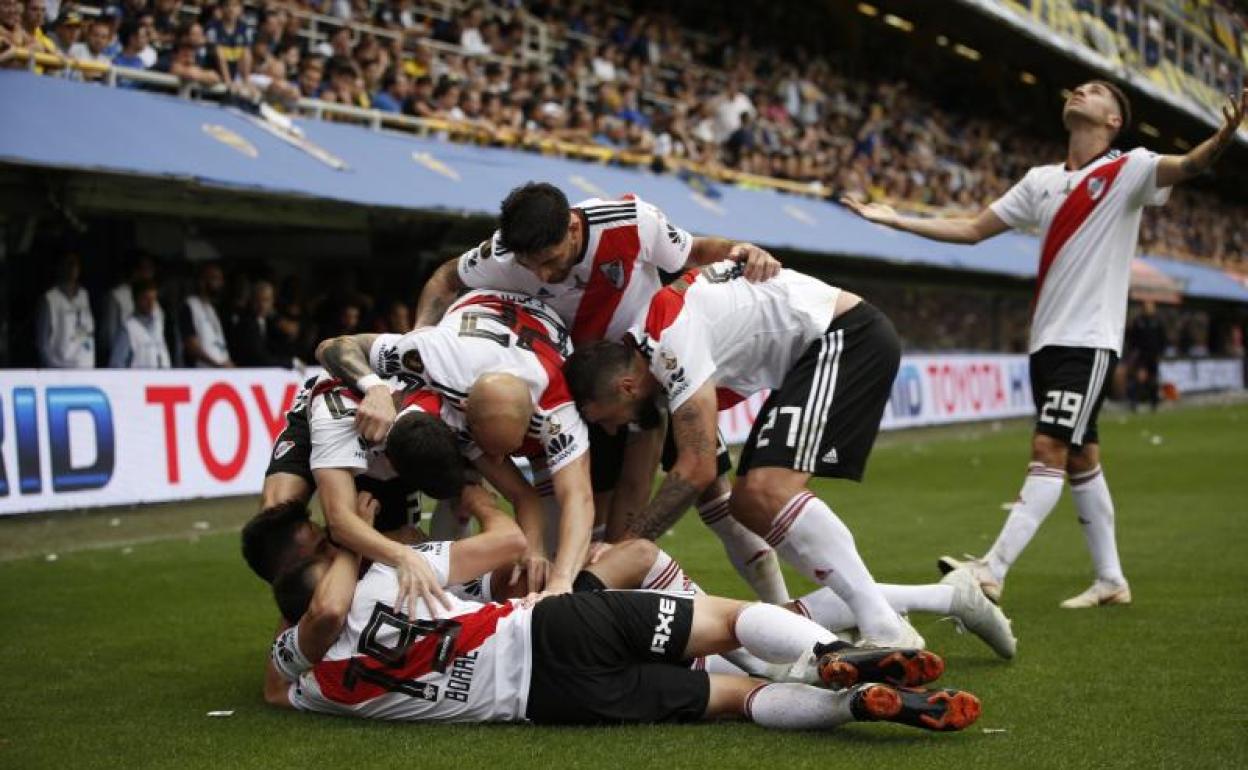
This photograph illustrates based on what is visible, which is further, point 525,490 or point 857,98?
point 857,98

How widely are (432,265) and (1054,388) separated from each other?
11.2 m

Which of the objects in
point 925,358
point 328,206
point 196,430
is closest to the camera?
point 196,430

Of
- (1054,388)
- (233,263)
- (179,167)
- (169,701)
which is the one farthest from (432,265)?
(169,701)

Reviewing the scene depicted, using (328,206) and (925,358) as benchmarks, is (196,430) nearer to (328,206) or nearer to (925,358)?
(328,206)

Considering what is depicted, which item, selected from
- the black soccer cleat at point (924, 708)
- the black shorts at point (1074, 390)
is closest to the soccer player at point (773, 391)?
the black soccer cleat at point (924, 708)

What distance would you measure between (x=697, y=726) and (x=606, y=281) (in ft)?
6.11

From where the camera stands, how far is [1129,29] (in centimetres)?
4062

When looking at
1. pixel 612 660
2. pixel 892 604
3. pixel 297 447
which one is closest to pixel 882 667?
pixel 612 660

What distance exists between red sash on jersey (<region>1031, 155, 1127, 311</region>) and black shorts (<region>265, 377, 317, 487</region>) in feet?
11.8

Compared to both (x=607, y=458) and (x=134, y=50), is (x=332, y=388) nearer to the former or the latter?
(x=607, y=458)

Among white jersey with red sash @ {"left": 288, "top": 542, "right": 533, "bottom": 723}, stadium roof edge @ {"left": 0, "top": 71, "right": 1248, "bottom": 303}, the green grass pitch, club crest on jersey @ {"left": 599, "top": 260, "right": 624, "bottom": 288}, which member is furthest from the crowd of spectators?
white jersey with red sash @ {"left": 288, "top": 542, "right": 533, "bottom": 723}

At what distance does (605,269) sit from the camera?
5.99 metres

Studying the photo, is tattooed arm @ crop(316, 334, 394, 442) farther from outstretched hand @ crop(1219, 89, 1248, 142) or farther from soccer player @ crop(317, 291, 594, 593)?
outstretched hand @ crop(1219, 89, 1248, 142)

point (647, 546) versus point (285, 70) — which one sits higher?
point (285, 70)
